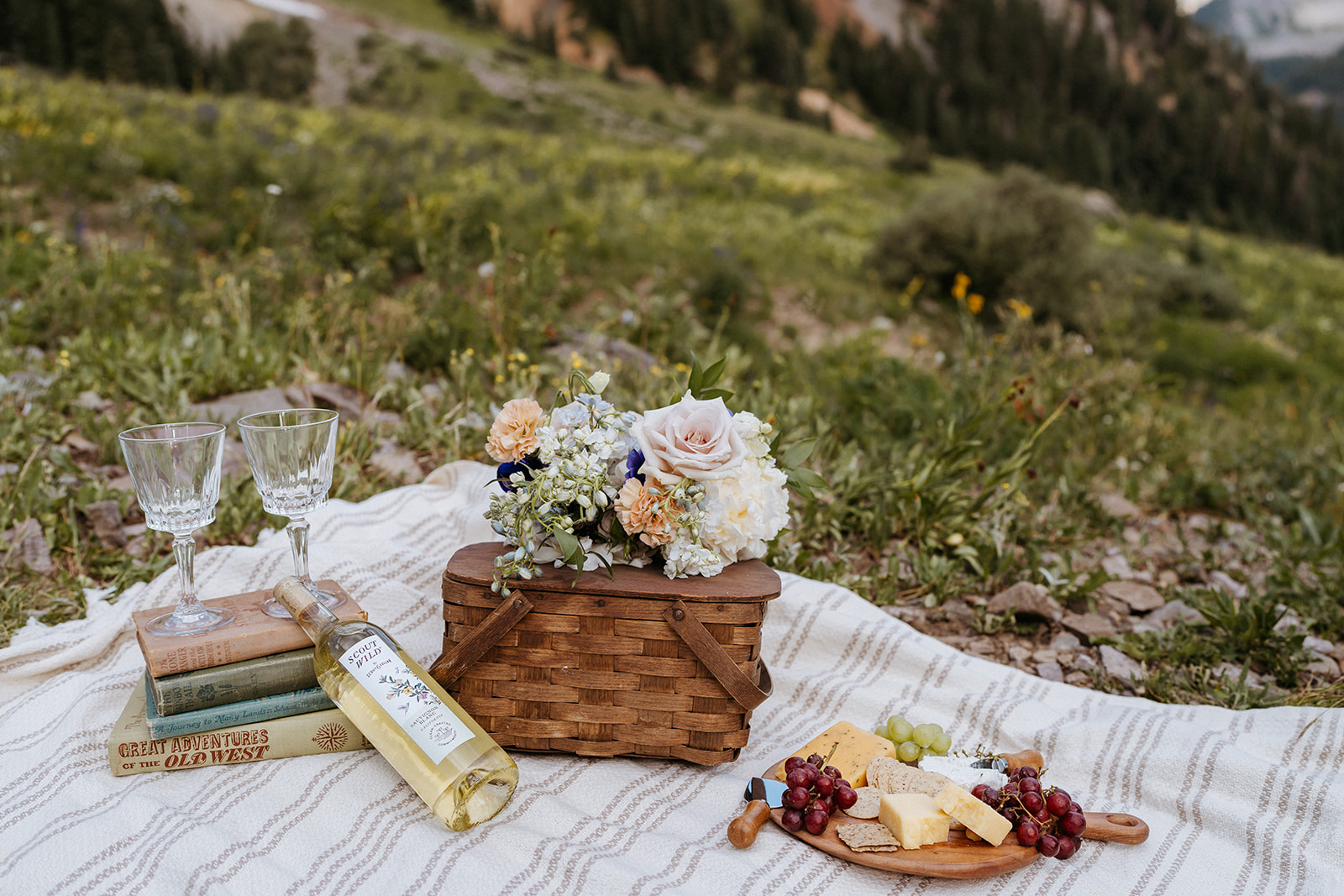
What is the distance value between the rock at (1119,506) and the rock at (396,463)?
3.12m

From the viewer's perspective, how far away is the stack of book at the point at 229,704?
5.96 ft

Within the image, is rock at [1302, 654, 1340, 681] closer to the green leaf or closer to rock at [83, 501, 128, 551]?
the green leaf

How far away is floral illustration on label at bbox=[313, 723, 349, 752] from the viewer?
1.91 m

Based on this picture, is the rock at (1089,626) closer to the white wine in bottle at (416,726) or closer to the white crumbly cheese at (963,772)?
the white crumbly cheese at (963,772)

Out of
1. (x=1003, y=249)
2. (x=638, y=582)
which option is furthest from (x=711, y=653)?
(x=1003, y=249)

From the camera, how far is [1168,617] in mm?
3168

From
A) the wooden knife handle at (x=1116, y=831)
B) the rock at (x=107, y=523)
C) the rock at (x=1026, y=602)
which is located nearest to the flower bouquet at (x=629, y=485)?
the wooden knife handle at (x=1116, y=831)

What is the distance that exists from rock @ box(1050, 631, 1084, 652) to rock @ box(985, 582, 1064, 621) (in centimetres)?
7

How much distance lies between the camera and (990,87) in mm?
34594

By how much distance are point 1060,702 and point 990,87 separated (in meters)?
37.5

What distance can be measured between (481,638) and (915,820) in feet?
3.12

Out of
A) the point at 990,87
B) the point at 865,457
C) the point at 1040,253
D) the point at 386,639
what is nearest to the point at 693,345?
the point at 865,457

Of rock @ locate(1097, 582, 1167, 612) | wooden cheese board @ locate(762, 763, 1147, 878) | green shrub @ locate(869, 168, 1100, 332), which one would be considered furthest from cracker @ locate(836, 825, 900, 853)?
green shrub @ locate(869, 168, 1100, 332)

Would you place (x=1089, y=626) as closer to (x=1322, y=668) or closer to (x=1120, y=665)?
(x=1120, y=665)
